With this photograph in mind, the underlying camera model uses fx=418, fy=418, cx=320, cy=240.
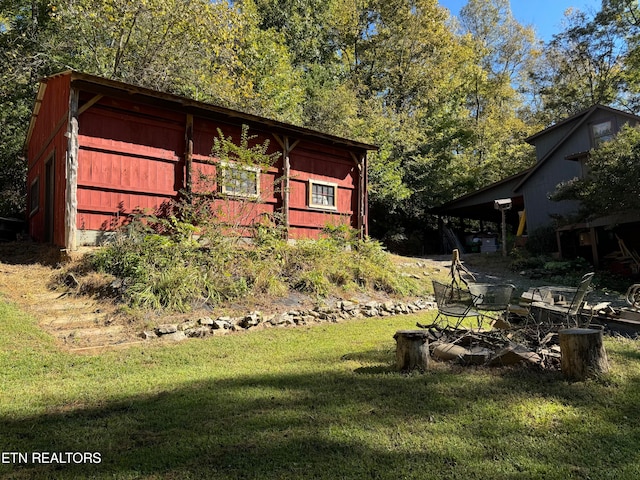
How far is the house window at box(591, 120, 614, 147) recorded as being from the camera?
55.5ft

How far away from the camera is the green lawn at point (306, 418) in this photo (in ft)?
8.58

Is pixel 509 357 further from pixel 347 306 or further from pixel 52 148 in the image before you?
pixel 52 148

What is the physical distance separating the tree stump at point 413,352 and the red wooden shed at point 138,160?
656 cm

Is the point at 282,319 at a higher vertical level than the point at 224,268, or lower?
lower

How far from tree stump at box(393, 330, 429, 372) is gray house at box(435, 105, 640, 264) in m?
12.7

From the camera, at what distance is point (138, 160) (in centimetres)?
941

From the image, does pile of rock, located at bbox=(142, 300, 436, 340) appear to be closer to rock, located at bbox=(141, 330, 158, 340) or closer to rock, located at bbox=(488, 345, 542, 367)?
rock, located at bbox=(141, 330, 158, 340)

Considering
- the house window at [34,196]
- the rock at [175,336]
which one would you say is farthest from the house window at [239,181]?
the house window at [34,196]

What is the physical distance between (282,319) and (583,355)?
14.7ft

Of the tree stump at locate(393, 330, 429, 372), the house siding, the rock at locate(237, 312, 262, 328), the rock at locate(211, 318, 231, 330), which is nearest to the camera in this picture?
the tree stump at locate(393, 330, 429, 372)

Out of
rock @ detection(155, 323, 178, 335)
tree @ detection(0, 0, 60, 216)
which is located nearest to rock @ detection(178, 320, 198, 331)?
rock @ detection(155, 323, 178, 335)

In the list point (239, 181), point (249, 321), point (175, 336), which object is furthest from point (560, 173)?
point (175, 336)

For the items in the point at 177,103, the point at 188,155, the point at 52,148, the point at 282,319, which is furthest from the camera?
the point at 52,148

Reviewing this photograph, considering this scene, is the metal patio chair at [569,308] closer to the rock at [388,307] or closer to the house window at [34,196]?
the rock at [388,307]
